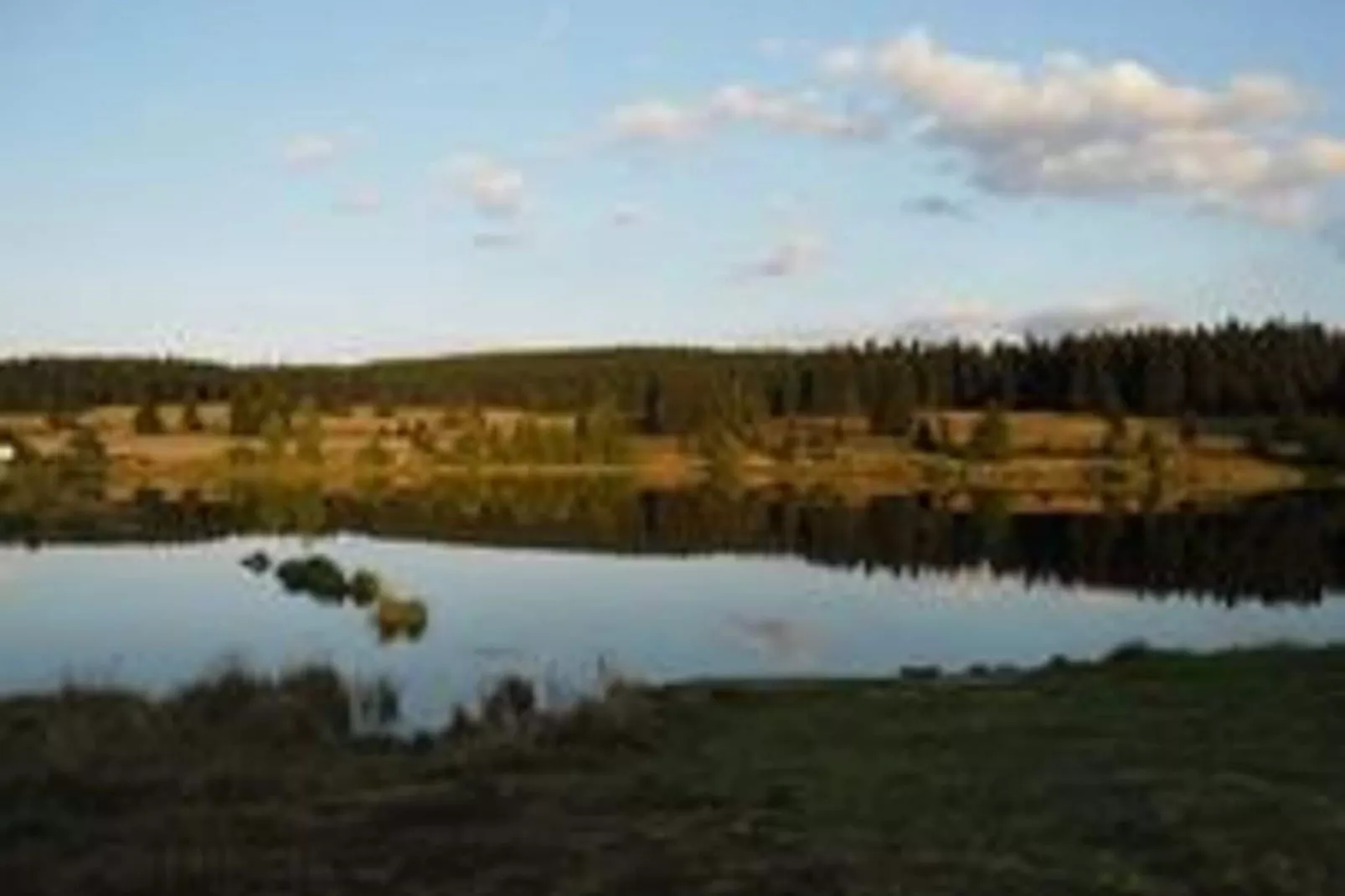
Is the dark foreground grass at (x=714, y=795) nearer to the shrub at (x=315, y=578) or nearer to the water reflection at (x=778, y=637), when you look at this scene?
the water reflection at (x=778, y=637)

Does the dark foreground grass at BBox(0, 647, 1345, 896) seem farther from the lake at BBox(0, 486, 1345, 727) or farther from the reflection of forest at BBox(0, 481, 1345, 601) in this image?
the reflection of forest at BBox(0, 481, 1345, 601)

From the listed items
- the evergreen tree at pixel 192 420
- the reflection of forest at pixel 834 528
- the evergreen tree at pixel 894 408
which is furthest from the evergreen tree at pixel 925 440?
the evergreen tree at pixel 192 420

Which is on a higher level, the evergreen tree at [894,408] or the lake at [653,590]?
the evergreen tree at [894,408]

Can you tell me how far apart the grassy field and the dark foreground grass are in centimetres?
9550

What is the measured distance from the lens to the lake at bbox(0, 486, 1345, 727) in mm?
41500

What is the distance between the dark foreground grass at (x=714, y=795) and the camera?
14344 mm

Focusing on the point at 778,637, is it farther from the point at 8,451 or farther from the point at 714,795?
the point at 8,451

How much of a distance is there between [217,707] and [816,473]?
112694 mm

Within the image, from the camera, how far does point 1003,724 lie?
69.5 feet

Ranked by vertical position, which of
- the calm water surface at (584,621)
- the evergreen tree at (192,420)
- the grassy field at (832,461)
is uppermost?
the evergreen tree at (192,420)

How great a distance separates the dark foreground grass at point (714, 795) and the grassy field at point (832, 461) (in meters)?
95.5

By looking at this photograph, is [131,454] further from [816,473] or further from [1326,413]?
[1326,413]

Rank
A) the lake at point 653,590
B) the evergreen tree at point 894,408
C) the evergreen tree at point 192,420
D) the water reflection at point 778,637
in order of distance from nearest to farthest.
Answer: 1. the lake at point 653,590
2. the water reflection at point 778,637
3. the evergreen tree at point 894,408
4. the evergreen tree at point 192,420

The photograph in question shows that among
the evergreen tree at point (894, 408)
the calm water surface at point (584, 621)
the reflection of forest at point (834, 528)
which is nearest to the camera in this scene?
the calm water surface at point (584, 621)
